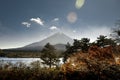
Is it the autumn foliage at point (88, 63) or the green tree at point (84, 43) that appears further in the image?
the green tree at point (84, 43)

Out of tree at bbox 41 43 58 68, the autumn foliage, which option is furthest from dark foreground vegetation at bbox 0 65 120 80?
tree at bbox 41 43 58 68

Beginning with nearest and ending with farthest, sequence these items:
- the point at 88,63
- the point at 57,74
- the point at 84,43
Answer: the point at 57,74
the point at 88,63
the point at 84,43

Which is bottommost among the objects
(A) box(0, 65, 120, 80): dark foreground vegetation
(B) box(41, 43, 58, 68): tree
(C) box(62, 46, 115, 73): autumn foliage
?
(A) box(0, 65, 120, 80): dark foreground vegetation

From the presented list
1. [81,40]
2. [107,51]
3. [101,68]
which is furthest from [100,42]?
[101,68]

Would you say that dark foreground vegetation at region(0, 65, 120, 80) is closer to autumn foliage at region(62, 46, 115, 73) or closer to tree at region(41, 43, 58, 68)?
autumn foliage at region(62, 46, 115, 73)

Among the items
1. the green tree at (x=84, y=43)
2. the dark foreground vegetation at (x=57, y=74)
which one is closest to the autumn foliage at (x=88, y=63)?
the dark foreground vegetation at (x=57, y=74)

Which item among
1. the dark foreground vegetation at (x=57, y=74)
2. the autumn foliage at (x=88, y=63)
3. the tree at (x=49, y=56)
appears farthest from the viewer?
the tree at (x=49, y=56)

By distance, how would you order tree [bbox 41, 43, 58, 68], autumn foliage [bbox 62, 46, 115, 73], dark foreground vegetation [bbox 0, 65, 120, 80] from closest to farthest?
dark foreground vegetation [bbox 0, 65, 120, 80] < autumn foliage [bbox 62, 46, 115, 73] < tree [bbox 41, 43, 58, 68]

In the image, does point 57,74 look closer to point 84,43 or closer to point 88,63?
point 88,63

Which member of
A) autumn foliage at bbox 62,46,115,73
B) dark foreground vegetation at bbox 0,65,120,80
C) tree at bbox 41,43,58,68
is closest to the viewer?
dark foreground vegetation at bbox 0,65,120,80

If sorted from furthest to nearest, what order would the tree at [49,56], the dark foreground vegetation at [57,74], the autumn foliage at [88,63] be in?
the tree at [49,56], the autumn foliage at [88,63], the dark foreground vegetation at [57,74]

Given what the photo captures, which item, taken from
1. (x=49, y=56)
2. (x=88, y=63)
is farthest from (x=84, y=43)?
(x=88, y=63)

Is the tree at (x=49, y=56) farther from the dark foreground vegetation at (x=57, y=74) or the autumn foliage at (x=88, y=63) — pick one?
the dark foreground vegetation at (x=57, y=74)

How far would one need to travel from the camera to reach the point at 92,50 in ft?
54.0
